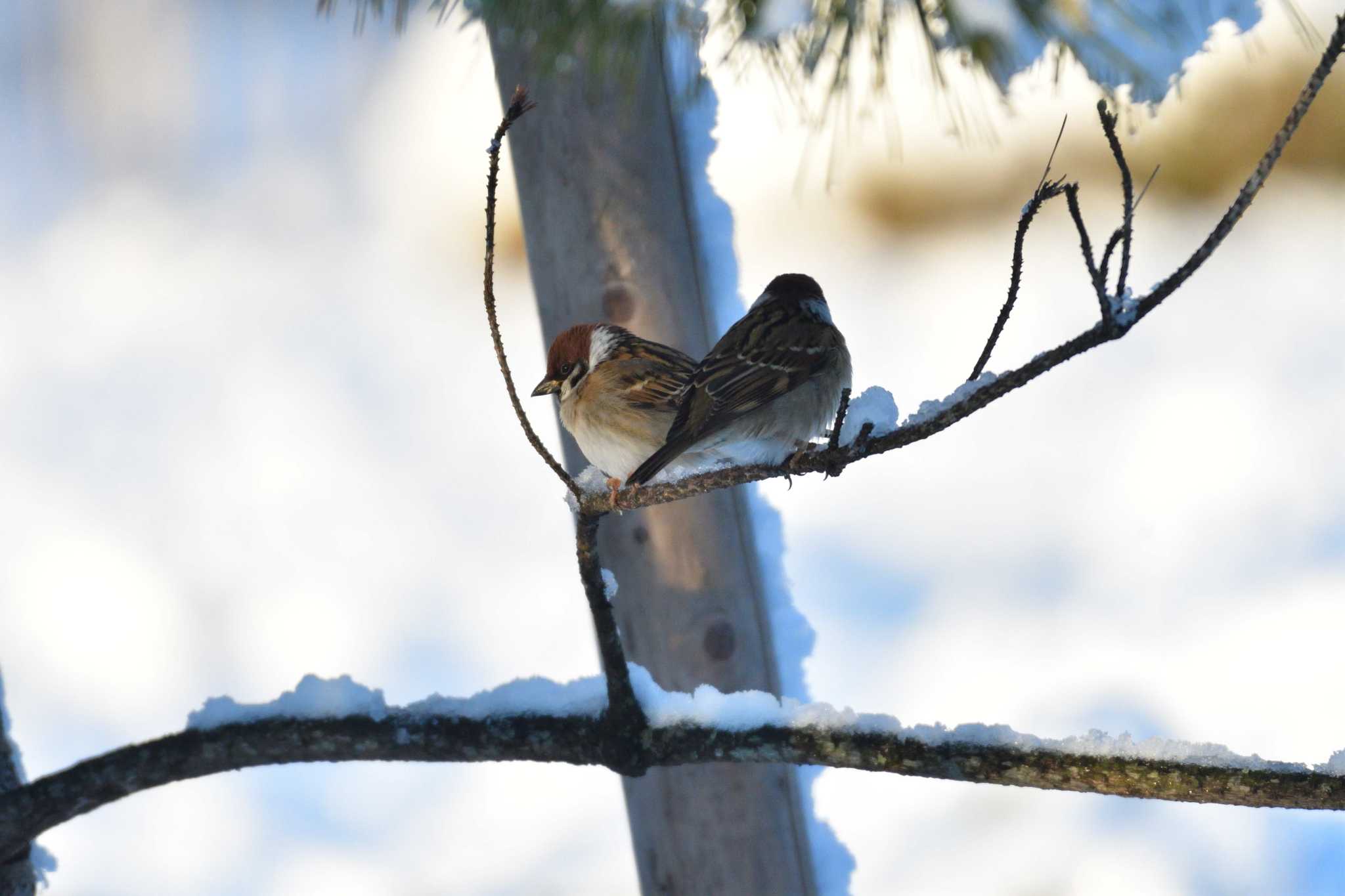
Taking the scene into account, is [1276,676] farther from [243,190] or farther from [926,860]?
[243,190]

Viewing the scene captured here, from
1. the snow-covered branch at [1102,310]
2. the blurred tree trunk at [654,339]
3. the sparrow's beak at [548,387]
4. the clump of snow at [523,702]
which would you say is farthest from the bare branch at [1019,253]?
the blurred tree trunk at [654,339]

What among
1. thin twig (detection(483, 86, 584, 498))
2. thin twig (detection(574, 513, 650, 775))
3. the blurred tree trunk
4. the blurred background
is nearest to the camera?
thin twig (detection(483, 86, 584, 498))

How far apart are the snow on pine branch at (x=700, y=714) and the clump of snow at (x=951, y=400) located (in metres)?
0.30

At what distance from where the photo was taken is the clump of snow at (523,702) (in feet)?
3.73

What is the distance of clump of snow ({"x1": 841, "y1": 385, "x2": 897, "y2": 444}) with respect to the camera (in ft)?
2.82

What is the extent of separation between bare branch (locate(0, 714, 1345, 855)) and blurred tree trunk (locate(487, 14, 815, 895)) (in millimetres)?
536

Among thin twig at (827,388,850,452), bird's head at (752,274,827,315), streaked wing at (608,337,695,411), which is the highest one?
bird's head at (752,274,827,315)

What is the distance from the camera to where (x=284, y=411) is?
2.38 meters

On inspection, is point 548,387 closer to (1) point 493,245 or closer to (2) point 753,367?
(2) point 753,367

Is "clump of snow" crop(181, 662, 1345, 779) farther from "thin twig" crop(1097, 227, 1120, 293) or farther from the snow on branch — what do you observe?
"thin twig" crop(1097, 227, 1120, 293)

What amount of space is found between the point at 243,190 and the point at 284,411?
51 cm

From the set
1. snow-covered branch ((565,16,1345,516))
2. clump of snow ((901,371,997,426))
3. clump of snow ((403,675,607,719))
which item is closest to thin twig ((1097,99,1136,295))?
snow-covered branch ((565,16,1345,516))

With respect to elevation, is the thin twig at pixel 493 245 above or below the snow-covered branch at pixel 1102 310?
above

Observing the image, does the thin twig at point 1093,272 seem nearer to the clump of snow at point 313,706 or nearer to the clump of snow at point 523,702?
the clump of snow at point 523,702
